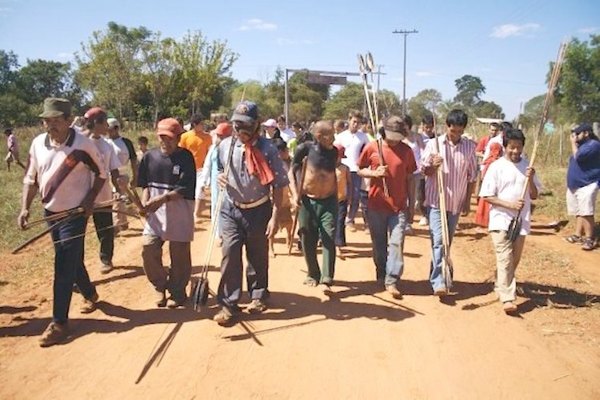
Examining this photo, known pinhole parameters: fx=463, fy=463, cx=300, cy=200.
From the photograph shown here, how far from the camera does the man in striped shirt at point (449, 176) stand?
5.34 m

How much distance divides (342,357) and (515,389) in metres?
1.37

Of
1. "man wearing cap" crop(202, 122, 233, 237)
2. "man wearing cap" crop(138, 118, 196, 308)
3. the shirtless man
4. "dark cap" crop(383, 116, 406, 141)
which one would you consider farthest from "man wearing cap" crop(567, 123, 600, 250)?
"man wearing cap" crop(138, 118, 196, 308)

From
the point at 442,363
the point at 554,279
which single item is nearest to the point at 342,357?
the point at 442,363

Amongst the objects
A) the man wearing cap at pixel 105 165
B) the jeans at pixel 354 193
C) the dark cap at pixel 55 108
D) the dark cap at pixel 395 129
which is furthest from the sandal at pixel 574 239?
the dark cap at pixel 55 108

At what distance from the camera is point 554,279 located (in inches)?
252

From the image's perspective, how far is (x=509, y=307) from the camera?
5.02 metres

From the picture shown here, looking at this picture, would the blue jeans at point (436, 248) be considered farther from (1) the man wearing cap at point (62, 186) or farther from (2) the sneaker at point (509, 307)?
(1) the man wearing cap at point (62, 186)

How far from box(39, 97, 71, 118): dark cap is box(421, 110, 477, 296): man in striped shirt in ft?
12.5

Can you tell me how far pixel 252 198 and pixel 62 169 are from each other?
1784mm

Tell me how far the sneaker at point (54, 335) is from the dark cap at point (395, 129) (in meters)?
3.94

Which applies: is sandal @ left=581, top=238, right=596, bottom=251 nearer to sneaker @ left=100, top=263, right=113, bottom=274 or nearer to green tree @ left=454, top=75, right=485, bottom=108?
sneaker @ left=100, top=263, right=113, bottom=274

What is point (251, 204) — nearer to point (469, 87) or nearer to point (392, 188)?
point (392, 188)

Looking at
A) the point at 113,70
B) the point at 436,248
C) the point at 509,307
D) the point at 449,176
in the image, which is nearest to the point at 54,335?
the point at 436,248

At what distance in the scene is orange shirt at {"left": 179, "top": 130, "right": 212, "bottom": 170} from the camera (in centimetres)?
860
